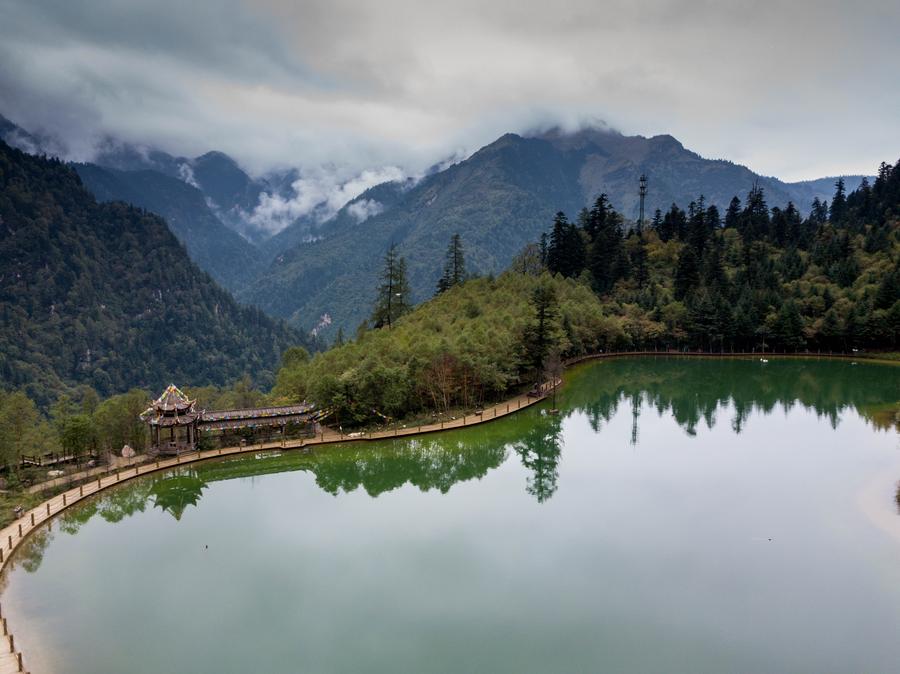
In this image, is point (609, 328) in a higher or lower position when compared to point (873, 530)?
higher

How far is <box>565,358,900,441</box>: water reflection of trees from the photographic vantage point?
44.9 metres

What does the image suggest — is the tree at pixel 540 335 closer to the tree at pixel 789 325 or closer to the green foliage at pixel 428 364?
the green foliage at pixel 428 364

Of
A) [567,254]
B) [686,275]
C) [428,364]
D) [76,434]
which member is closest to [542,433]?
[428,364]

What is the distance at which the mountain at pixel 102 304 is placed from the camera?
419 ft

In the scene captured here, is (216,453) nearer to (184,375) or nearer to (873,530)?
(873,530)

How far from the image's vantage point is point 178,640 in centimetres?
1775

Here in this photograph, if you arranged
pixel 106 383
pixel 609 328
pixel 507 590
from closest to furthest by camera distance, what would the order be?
pixel 507 590
pixel 609 328
pixel 106 383

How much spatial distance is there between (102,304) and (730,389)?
14828cm

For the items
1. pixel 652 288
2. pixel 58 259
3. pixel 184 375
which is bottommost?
pixel 184 375

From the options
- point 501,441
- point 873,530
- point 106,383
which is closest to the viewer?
point 873,530

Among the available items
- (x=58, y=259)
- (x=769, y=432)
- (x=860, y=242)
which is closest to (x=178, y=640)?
(x=769, y=432)

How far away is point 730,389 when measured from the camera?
52875mm

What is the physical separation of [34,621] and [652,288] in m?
73.2

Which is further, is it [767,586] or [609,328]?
[609,328]
